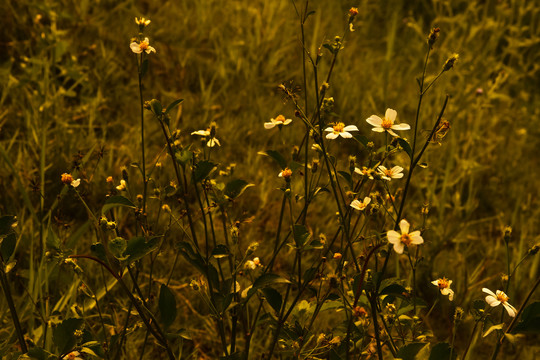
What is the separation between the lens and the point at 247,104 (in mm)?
2492

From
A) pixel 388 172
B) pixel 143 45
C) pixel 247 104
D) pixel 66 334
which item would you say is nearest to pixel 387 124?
pixel 388 172

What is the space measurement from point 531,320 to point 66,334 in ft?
2.91

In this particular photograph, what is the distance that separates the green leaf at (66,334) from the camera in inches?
40.1

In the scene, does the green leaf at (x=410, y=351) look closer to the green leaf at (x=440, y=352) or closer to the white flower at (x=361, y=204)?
the green leaf at (x=440, y=352)

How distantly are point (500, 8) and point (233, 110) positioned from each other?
1.63m

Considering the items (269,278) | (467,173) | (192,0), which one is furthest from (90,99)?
(467,173)

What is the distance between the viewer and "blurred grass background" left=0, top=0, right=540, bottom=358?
201 centimetres

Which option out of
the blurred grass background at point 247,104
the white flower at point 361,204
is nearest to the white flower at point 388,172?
the white flower at point 361,204

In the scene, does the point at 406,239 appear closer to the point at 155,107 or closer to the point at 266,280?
the point at 266,280

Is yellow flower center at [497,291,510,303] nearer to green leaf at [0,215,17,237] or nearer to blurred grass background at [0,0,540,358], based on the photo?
blurred grass background at [0,0,540,358]

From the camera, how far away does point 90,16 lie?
2.62 metres

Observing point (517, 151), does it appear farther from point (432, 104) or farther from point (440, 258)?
point (440, 258)

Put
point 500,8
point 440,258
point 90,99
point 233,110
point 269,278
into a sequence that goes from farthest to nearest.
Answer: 1. point 500,8
2. point 233,110
3. point 90,99
4. point 440,258
5. point 269,278

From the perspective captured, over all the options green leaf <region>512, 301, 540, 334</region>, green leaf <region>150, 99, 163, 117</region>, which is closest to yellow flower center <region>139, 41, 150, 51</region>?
green leaf <region>150, 99, 163, 117</region>
